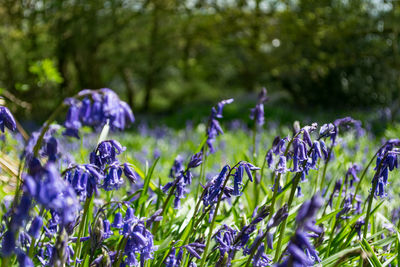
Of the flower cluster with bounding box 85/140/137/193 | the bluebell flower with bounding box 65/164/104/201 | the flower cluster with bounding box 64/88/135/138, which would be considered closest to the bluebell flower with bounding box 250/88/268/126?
the flower cluster with bounding box 85/140/137/193

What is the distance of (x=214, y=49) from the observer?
73.2 ft

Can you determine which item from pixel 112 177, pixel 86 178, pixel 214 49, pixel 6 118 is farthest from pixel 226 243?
pixel 214 49

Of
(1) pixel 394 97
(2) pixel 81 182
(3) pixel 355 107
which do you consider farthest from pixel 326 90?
(2) pixel 81 182

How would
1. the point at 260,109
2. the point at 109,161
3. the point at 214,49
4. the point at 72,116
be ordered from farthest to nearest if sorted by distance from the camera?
1. the point at 214,49
2. the point at 260,109
3. the point at 109,161
4. the point at 72,116

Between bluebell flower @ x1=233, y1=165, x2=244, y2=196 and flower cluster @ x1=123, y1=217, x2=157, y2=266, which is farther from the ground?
bluebell flower @ x1=233, y1=165, x2=244, y2=196

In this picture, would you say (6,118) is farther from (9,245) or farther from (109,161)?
(9,245)

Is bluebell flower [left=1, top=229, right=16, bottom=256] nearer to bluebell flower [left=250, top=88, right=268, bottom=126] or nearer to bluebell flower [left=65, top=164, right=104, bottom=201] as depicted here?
bluebell flower [left=65, top=164, right=104, bottom=201]

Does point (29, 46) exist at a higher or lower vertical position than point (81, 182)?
lower

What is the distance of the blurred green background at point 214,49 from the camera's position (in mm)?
13648

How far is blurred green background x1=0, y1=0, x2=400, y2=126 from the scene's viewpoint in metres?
13.6

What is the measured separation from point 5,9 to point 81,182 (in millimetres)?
14938

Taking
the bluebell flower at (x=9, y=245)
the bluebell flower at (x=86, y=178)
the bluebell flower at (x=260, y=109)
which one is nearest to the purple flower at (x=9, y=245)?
the bluebell flower at (x=9, y=245)

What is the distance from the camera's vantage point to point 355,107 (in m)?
15.4

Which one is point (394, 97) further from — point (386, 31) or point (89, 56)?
point (89, 56)
